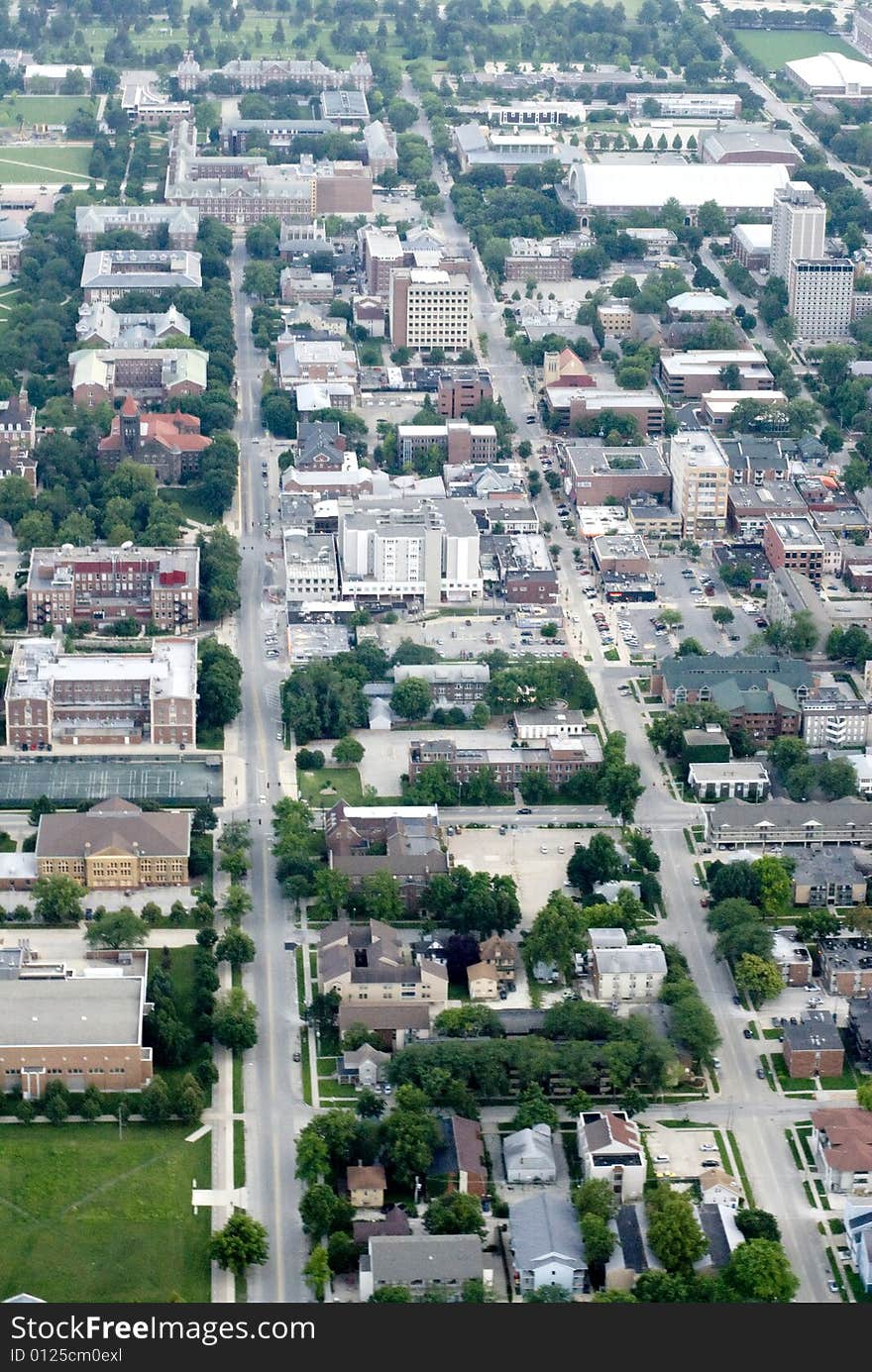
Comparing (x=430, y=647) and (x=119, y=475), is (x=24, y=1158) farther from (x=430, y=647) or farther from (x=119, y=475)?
(x=119, y=475)

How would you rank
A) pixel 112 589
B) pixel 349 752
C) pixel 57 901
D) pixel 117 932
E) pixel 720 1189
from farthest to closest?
1. pixel 112 589
2. pixel 349 752
3. pixel 57 901
4. pixel 117 932
5. pixel 720 1189

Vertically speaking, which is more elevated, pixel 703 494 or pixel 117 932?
pixel 703 494

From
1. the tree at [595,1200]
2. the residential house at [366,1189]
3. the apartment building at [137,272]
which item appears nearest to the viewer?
the tree at [595,1200]

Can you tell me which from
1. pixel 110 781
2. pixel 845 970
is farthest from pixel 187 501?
pixel 845 970

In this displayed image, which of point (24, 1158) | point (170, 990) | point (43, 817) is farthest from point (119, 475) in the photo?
point (24, 1158)

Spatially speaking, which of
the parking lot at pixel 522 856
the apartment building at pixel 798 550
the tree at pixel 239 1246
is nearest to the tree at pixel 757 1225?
the tree at pixel 239 1246

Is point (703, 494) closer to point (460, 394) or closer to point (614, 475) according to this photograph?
point (614, 475)

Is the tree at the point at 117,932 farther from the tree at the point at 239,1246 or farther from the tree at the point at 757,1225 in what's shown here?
the tree at the point at 757,1225
